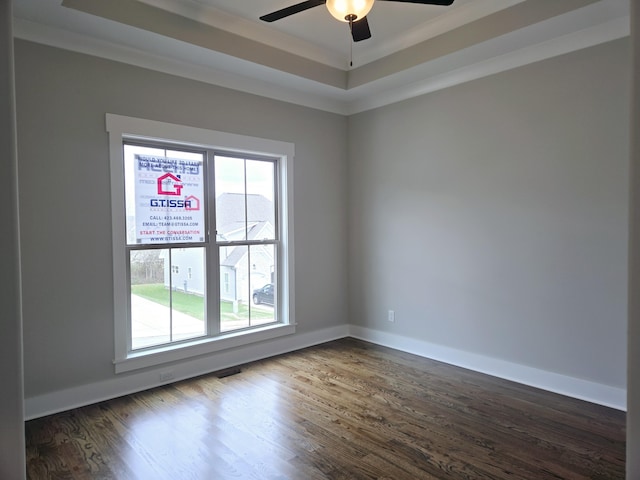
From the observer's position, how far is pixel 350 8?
2.23 metres

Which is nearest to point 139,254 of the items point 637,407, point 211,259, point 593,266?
point 211,259

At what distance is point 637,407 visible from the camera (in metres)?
1.48

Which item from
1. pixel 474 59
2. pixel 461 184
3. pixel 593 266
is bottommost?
pixel 593 266

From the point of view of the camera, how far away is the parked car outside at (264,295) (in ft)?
14.1

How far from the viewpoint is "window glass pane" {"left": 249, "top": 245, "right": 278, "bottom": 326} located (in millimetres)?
4258

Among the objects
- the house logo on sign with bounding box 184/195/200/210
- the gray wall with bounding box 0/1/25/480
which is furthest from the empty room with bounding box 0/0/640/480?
the gray wall with bounding box 0/1/25/480

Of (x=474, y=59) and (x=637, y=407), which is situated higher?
(x=474, y=59)

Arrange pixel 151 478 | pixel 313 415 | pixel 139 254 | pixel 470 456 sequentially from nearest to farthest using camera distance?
pixel 151 478, pixel 470 456, pixel 313 415, pixel 139 254

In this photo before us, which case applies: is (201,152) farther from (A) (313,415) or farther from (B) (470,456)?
(B) (470,456)

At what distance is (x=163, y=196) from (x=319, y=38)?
2.08 metres

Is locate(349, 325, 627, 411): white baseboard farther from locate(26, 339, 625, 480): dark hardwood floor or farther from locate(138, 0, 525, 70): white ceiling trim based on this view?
locate(138, 0, 525, 70): white ceiling trim

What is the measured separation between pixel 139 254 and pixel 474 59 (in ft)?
11.3

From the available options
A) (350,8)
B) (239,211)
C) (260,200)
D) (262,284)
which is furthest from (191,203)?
(350,8)

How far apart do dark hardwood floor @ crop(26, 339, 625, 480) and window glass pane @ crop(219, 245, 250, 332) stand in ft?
2.01
